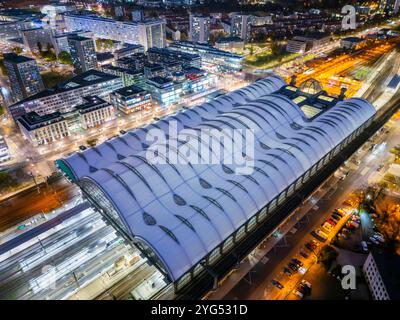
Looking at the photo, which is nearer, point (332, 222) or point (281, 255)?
point (281, 255)

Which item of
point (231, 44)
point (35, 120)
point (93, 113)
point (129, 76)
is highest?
point (231, 44)

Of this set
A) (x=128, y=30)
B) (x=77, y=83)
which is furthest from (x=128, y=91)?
(x=128, y=30)

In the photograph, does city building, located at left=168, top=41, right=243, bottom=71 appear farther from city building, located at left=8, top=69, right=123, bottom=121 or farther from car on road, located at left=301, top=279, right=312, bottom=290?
car on road, located at left=301, top=279, right=312, bottom=290

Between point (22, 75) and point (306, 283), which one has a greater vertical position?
point (22, 75)

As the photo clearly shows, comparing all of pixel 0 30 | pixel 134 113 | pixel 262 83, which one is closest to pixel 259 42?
pixel 262 83

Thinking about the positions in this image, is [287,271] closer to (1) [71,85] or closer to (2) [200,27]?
(1) [71,85]

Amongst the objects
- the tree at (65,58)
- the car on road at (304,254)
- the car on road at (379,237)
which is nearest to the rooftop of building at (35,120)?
the tree at (65,58)

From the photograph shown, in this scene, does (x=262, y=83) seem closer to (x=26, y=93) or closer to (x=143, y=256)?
(x=143, y=256)
